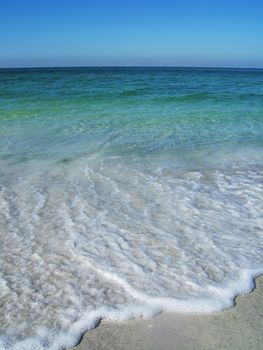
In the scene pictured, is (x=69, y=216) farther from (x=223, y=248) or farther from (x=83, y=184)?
(x=223, y=248)

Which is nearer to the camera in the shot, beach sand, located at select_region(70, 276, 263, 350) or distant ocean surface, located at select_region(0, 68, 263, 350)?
beach sand, located at select_region(70, 276, 263, 350)

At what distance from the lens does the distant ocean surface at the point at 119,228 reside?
101 inches

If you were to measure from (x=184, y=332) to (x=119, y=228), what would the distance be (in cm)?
152

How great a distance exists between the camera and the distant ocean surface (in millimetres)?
2557

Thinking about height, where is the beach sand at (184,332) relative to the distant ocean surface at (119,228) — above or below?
above

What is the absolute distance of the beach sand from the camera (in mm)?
2201

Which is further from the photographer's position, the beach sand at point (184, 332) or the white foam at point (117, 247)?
the white foam at point (117, 247)

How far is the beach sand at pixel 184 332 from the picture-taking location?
86.7 inches

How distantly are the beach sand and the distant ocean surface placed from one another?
0.08 meters

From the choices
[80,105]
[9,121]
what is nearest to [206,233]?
[9,121]

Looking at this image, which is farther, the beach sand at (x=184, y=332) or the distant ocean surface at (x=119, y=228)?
the distant ocean surface at (x=119, y=228)

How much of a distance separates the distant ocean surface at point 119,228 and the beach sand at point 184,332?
8cm

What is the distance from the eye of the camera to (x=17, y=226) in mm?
3738

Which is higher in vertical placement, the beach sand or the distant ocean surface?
the beach sand
